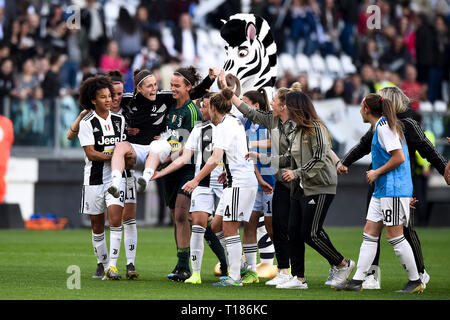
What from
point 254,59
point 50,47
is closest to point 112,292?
point 254,59

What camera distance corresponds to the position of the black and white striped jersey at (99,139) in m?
10.1

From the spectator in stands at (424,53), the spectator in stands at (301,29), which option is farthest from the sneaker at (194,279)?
the spectator in stands at (424,53)

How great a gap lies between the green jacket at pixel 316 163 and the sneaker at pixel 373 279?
965mm

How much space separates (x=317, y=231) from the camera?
9297 mm

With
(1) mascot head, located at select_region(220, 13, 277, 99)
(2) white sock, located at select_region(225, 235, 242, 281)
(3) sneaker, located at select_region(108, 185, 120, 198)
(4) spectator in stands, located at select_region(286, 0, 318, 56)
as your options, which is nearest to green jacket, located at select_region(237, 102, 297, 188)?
(2) white sock, located at select_region(225, 235, 242, 281)

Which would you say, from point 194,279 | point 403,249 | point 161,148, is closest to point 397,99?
point 403,249

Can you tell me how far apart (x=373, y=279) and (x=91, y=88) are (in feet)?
11.4

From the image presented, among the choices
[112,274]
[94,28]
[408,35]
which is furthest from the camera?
[408,35]

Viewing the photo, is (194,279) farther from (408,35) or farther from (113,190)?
(408,35)

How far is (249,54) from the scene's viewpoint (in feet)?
41.3

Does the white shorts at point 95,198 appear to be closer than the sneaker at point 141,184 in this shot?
No

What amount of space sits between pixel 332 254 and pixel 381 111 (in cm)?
144

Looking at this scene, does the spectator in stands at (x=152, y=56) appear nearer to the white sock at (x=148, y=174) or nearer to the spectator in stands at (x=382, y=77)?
the spectator in stands at (x=382, y=77)
